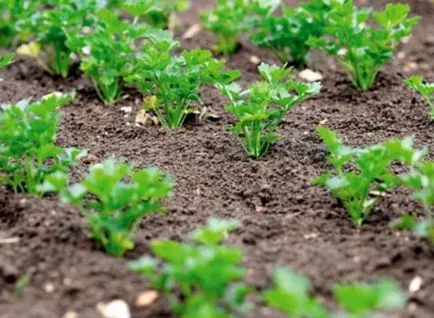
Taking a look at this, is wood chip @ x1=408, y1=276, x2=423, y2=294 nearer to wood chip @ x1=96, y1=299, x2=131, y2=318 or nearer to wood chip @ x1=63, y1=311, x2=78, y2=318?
wood chip @ x1=96, y1=299, x2=131, y2=318

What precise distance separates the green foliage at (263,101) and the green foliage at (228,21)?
3.97ft

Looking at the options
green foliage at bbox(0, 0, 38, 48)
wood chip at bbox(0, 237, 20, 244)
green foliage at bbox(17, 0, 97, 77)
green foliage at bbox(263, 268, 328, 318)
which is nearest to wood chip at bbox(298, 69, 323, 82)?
green foliage at bbox(17, 0, 97, 77)

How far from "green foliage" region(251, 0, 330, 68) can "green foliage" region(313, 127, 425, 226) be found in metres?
1.42

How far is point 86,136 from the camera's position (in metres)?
3.96

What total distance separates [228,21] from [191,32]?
0.65 metres

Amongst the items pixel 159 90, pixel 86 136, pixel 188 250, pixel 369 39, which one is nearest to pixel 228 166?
pixel 159 90

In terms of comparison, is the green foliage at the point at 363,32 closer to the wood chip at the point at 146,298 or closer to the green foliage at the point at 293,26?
the green foliage at the point at 293,26

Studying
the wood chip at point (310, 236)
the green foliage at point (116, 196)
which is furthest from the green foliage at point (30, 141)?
the wood chip at point (310, 236)

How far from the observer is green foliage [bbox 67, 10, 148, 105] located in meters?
4.00

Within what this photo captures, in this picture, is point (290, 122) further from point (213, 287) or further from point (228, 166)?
point (213, 287)

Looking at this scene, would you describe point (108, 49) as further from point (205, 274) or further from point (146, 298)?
point (205, 274)

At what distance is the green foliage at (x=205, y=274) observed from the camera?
7.36ft

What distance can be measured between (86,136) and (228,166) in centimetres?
75

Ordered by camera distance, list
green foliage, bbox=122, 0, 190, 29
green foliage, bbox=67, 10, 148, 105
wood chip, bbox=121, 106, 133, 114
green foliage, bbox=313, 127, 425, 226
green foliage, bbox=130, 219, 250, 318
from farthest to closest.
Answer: green foliage, bbox=122, 0, 190, 29
wood chip, bbox=121, 106, 133, 114
green foliage, bbox=67, 10, 148, 105
green foliage, bbox=313, 127, 425, 226
green foliage, bbox=130, 219, 250, 318
